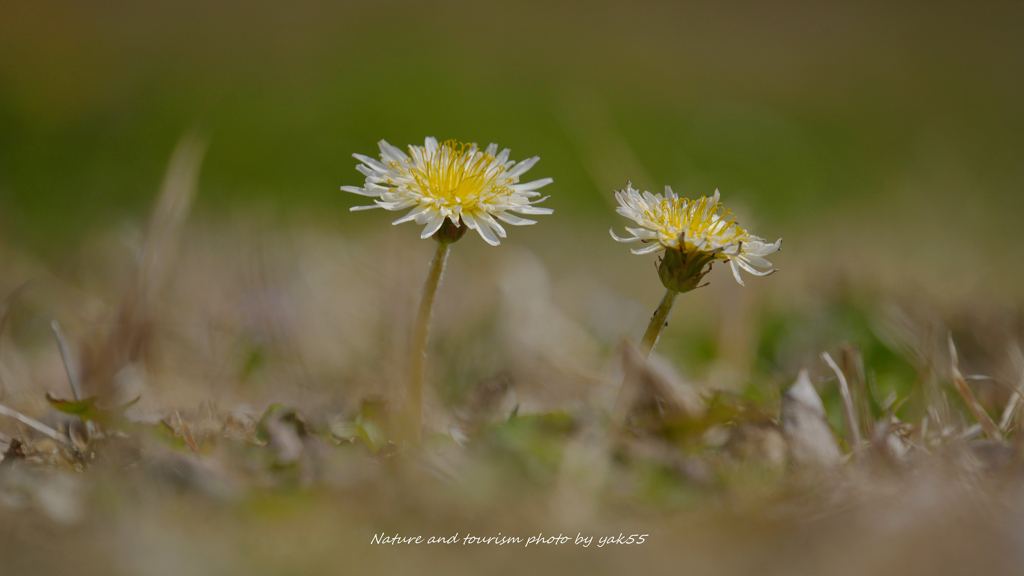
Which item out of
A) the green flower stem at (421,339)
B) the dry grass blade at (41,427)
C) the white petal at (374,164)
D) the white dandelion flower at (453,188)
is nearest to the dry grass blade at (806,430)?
the white dandelion flower at (453,188)

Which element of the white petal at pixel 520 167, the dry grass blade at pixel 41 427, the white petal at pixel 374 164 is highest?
the white petal at pixel 520 167

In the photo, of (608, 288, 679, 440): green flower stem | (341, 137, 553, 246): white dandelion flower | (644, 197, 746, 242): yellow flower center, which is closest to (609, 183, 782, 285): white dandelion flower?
(644, 197, 746, 242): yellow flower center

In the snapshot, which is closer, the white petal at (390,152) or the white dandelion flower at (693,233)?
the white dandelion flower at (693,233)

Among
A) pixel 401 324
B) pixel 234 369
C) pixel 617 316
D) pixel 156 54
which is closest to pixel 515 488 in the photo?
pixel 401 324

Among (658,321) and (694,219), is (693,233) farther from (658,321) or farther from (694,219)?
(658,321)

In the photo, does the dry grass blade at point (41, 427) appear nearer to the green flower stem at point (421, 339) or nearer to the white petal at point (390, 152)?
the green flower stem at point (421, 339)

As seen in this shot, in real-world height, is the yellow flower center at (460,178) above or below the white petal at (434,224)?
above

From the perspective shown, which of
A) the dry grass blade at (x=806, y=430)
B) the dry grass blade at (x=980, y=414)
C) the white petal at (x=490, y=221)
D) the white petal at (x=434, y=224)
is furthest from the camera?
the white petal at (x=490, y=221)

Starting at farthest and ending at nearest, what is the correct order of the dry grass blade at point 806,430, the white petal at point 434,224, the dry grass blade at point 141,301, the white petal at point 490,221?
the dry grass blade at point 141,301 < the white petal at point 490,221 < the white petal at point 434,224 < the dry grass blade at point 806,430
